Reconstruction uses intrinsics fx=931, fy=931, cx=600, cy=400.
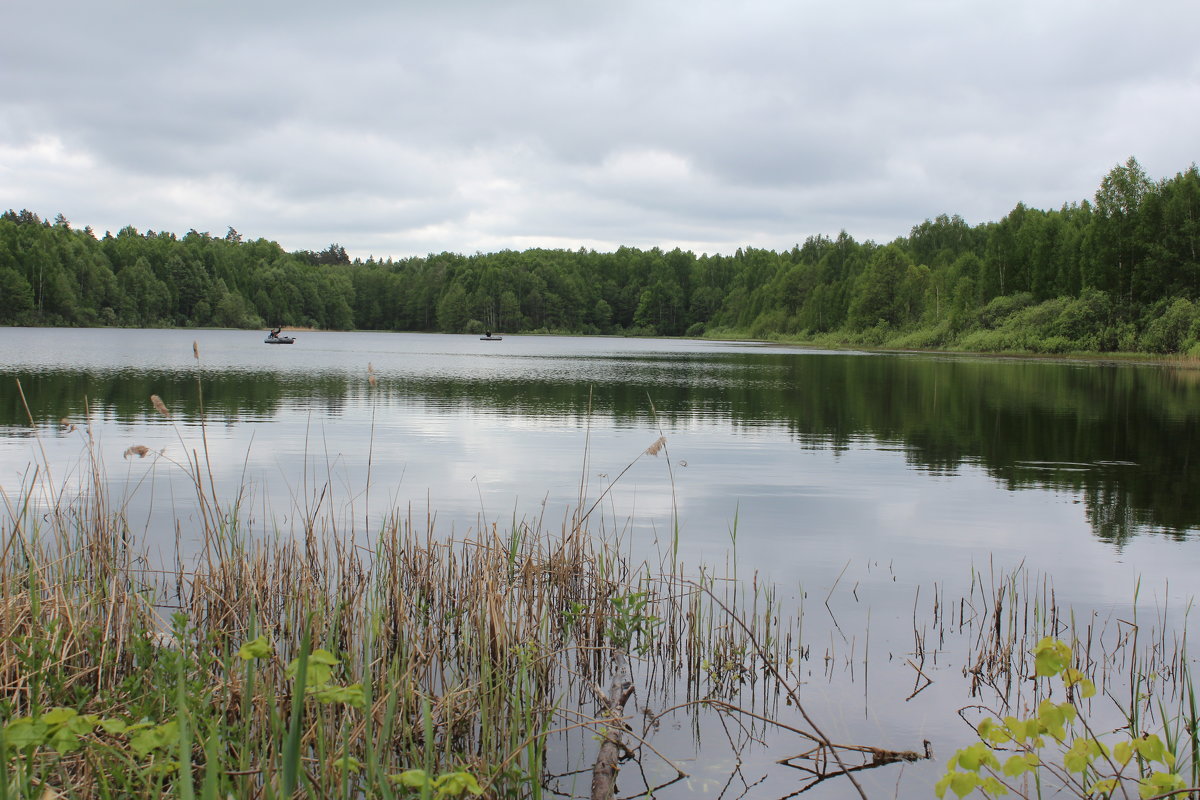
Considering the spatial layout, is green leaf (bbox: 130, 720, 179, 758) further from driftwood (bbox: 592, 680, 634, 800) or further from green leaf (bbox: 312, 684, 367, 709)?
driftwood (bbox: 592, 680, 634, 800)

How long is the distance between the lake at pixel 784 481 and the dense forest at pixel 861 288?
38991mm

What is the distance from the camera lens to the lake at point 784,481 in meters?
8.11

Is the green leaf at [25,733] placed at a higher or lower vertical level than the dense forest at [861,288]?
lower

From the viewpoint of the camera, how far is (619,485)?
1554 cm

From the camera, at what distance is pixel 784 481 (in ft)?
54.3

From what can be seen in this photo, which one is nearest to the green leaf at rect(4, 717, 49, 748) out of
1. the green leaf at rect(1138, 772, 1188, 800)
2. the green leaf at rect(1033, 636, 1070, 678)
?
the green leaf at rect(1033, 636, 1070, 678)

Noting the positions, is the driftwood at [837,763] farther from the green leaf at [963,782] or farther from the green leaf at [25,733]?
the green leaf at [25,733]

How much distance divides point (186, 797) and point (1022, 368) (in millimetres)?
58320

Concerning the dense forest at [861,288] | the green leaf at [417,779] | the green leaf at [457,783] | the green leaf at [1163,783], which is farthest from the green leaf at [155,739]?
the dense forest at [861,288]

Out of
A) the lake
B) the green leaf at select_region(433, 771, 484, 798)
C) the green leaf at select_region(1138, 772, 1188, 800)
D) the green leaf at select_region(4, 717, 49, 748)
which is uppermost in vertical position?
the green leaf at select_region(4, 717, 49, 748)

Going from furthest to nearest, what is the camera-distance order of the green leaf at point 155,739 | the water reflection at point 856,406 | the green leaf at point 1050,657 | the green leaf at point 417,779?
the water reflection at point 856,406
the green leaf at point 1050,657
the green leaf at point 155,739
the green leaf at point 417,779

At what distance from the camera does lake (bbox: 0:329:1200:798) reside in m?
8.11

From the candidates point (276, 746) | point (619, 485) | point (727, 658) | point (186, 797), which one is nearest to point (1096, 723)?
point (727, 658)

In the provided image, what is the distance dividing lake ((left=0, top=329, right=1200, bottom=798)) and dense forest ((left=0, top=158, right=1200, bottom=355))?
39.0 metres
